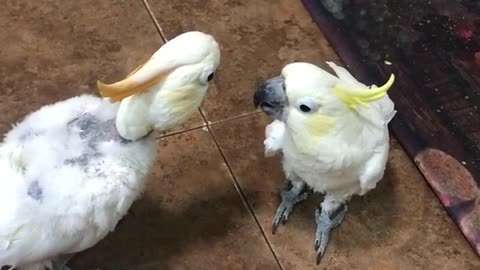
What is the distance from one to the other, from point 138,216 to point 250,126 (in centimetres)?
33

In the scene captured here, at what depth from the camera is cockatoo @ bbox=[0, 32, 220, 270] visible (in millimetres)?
1206

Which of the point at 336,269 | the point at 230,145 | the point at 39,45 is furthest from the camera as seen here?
the point at 39,45

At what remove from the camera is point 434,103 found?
69.5 inches

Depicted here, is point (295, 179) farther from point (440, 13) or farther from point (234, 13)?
point (440, 13)

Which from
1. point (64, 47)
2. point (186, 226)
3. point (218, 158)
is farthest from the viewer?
point (64, 47)

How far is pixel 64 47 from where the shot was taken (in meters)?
1.81

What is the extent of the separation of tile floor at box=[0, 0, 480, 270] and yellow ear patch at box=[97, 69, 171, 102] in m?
0.38

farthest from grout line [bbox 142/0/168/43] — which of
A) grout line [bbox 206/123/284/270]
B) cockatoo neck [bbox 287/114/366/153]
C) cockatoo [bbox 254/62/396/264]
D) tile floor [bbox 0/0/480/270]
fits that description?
cockatoo neck [bbox 287/114/366/153]

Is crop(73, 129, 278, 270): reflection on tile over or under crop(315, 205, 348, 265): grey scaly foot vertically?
over

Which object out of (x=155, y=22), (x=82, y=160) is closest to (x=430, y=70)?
(x=155, y=22)

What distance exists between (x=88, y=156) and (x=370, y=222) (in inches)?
24.4

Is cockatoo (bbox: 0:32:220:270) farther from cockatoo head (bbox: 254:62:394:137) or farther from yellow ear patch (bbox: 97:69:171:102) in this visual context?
cockatoo head (bbox: 254:62:394:137)

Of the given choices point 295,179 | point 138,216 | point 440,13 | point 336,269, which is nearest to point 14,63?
point 138,216

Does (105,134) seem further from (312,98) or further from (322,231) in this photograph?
(322,231)
